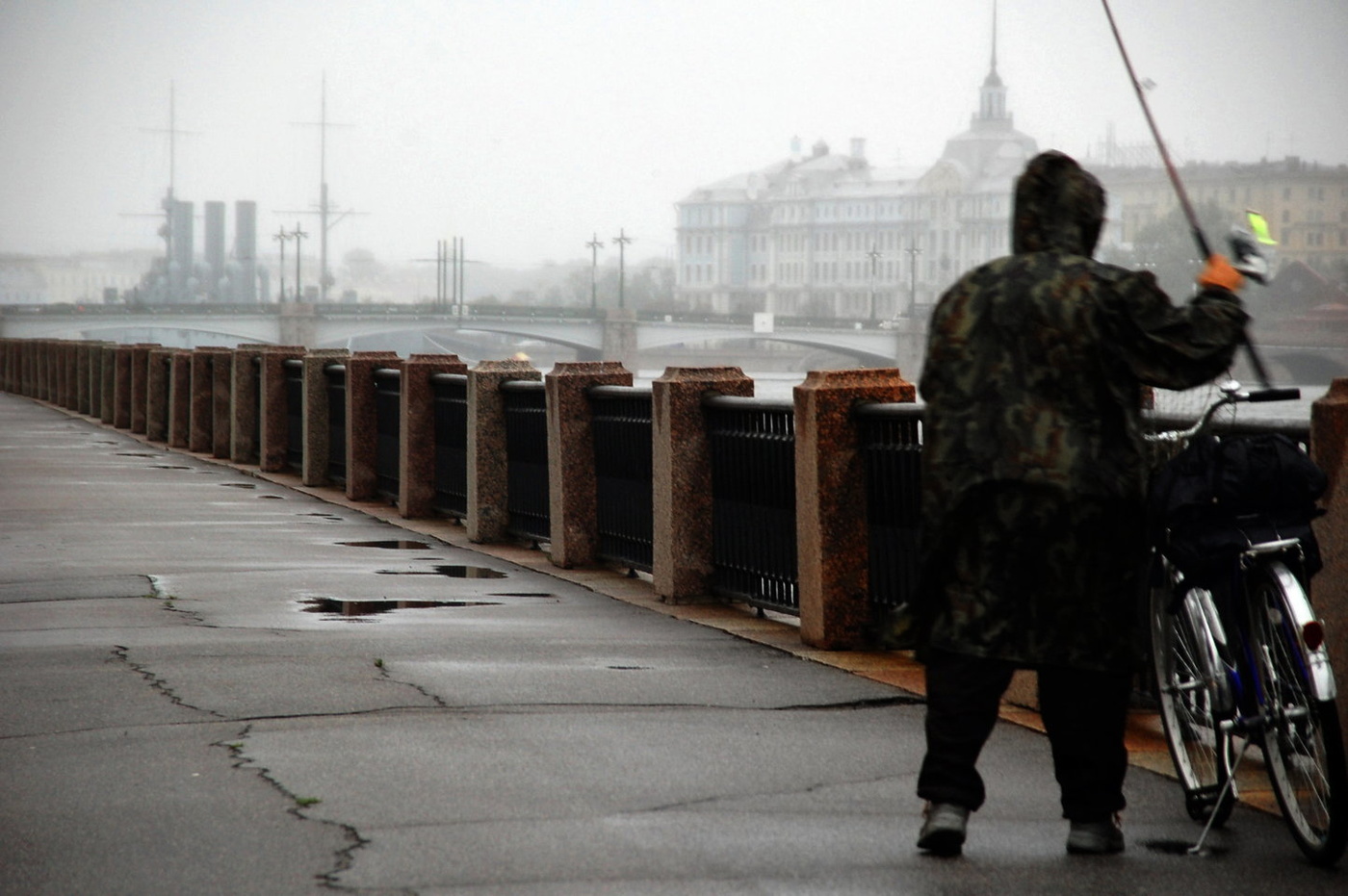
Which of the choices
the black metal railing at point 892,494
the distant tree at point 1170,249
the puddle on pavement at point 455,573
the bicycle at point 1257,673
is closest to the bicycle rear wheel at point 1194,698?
the bicycle at point 1257,673

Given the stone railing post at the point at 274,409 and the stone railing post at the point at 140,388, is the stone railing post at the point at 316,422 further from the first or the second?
the stone railing post at the point at 140,388

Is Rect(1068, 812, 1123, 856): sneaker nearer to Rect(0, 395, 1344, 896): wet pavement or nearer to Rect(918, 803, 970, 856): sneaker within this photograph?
Rect(0, 395, 1344, 896): wet pavement

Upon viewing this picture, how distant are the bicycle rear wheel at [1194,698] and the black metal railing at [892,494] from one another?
7.23 feet

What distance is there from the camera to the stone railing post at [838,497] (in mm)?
7730

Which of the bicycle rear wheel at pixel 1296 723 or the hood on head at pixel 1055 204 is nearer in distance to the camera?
the bicycle rear wheel at pixel 1296 723

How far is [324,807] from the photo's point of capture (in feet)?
16.4

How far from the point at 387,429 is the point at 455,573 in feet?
15.7

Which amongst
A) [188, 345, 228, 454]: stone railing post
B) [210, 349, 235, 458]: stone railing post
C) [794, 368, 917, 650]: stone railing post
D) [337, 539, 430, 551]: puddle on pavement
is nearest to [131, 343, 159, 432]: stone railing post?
[188, 345, 228, 454]: stone railing post

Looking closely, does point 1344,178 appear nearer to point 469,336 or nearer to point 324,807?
point 469,336

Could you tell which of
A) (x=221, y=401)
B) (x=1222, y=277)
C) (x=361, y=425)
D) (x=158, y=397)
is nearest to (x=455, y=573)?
(x=361, y=425)

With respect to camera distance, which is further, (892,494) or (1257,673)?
(892,494)

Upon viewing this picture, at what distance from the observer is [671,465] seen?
30.5 ft

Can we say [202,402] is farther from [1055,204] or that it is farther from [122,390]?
[1055,204]

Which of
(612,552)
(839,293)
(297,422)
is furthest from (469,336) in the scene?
(612,552)
